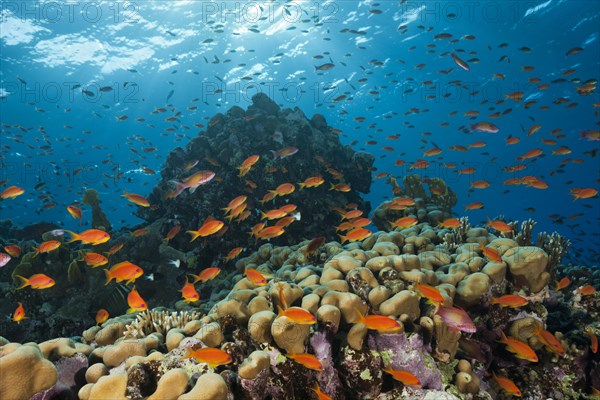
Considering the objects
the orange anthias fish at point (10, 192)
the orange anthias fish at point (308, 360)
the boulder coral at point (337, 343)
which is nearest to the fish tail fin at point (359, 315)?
the boulder coral at point (337, 343)

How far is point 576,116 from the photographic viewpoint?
1564 inches

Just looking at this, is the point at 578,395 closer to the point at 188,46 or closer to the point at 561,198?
the point at 188,46

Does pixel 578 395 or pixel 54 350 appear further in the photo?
pixel 578 395

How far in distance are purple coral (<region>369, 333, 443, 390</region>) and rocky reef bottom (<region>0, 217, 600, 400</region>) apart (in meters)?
0.01

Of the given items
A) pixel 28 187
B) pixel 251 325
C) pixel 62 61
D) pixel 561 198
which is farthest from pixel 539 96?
pixel 28 187

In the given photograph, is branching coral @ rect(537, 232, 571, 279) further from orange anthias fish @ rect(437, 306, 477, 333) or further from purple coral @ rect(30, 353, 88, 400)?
purple coral @ rect(30, 353, 88, 400)

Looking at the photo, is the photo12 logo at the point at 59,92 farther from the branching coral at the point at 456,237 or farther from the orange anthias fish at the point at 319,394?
the orange anthias fish at the point at 319,394

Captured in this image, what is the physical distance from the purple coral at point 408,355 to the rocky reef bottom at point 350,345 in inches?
0.4

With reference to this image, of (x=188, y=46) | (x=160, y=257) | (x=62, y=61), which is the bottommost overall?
(x=160, y=257)

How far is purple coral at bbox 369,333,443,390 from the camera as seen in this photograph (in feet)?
11.2

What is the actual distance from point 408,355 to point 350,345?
67 cm

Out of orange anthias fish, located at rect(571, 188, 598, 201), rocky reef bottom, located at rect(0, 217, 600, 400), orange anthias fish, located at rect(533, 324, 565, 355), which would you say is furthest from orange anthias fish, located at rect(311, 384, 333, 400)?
orange anthias fish, located at rect(571, 188, 598, 201)

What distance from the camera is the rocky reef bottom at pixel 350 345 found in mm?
2764

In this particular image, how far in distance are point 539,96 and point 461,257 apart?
3992cm
